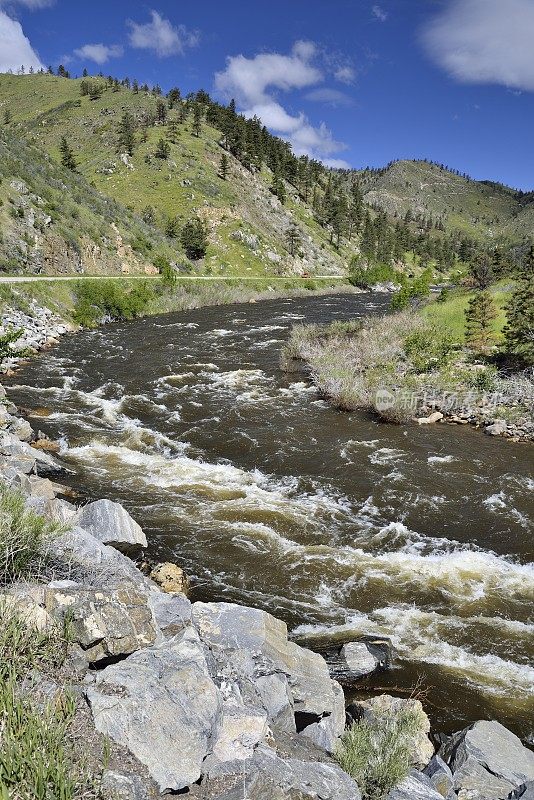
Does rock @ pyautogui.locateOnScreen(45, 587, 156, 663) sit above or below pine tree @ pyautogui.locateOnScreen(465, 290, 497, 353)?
below

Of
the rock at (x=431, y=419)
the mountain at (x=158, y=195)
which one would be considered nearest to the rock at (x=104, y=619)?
the rock at (x=431, y=419)

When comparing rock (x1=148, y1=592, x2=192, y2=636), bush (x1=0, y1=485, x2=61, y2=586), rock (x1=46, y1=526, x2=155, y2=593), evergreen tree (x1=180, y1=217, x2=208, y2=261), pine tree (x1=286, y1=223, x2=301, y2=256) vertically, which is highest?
pine tree (x1=286, y1=223, x2=301, y2=256)

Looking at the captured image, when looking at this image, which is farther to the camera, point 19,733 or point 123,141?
point 123,141

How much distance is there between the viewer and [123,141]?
10375 centimetres

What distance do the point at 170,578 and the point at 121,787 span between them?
20.5 feet

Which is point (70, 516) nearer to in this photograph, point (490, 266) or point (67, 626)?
point (67, 626)

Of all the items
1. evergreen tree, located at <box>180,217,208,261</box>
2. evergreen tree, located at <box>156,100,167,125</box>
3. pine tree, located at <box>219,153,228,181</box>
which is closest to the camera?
evergreen tree, located at <box>180,217,208,261</box>

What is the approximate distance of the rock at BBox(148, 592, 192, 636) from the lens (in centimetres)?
639

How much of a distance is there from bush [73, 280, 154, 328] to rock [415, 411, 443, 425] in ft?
100.0

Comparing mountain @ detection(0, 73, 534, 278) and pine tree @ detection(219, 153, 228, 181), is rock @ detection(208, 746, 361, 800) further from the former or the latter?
pine tree @ detection(219, 153, 228, 181)

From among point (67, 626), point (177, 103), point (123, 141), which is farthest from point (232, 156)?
point (67, 626)

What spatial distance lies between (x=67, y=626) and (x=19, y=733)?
1.58 metres

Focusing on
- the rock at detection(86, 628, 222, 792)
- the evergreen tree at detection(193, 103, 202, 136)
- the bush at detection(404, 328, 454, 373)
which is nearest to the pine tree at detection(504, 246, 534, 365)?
the bush at detection(404, 328, 454, 373)

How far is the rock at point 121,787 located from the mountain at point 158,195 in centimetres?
4862
